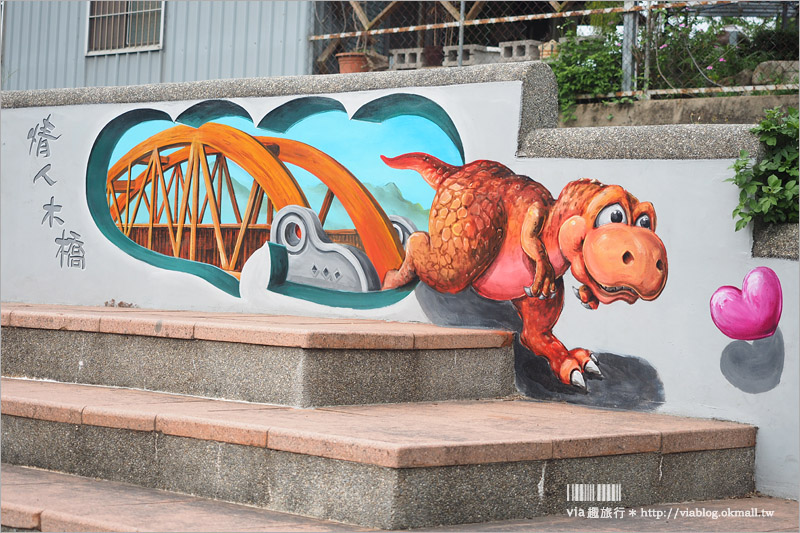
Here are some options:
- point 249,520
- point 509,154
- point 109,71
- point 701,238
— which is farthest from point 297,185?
point 109,71

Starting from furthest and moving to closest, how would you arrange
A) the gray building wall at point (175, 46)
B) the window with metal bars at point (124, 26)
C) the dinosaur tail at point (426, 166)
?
the window with metal bars at point (124, 26) < the gray building wall at point (175, 46) < the dinosaur tail at point (426, 166)

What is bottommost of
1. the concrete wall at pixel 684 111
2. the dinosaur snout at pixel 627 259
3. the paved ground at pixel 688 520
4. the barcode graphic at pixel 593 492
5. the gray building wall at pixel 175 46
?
the paved ground at pixel 688 520

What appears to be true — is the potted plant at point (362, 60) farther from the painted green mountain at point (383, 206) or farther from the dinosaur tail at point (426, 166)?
the dinosaur tail at point (426, 166)

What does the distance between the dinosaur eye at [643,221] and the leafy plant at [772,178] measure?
0.44 m

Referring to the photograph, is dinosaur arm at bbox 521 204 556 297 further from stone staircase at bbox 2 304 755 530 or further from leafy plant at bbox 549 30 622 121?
leafy plant at bbox 549 30 622 121

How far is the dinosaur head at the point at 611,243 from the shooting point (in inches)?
192

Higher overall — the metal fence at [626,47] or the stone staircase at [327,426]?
the metal fence at [626,47]

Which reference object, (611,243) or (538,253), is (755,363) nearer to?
(611,243)

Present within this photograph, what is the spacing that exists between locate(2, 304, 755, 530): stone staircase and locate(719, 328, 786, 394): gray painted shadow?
0.22 metres

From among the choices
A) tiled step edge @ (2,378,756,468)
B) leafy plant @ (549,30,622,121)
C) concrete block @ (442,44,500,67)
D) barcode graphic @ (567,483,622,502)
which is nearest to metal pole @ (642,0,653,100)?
leafy plant @ (549,30,622,121)

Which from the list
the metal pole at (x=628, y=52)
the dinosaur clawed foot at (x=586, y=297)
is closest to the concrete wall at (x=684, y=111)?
the metal pole at (x=628, y=52)

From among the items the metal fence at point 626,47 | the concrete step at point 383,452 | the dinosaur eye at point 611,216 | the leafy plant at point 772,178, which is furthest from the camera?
the metal fence at point 626,47

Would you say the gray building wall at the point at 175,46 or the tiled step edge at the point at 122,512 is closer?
the tiled step edge at the point at 122,512

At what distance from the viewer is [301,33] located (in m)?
10.1
